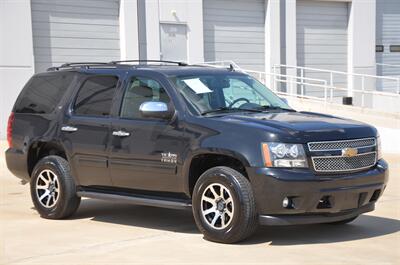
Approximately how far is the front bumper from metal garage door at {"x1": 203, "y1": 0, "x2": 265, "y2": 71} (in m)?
15.5

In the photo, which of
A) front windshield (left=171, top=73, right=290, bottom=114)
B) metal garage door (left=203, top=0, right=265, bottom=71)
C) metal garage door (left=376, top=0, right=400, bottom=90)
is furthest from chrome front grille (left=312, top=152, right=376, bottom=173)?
metal garage door (left=376, top=0, right=400, bottom=90)

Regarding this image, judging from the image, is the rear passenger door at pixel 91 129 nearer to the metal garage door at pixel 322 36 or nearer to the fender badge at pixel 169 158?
the fender badge at pixel 169 158

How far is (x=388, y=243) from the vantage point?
7.12 meters

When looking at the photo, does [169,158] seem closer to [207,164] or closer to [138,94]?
[207,164]

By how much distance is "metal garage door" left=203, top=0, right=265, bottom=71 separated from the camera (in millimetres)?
22281

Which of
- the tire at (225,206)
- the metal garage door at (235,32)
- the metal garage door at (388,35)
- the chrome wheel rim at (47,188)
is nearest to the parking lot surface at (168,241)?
the tire at (225,206)

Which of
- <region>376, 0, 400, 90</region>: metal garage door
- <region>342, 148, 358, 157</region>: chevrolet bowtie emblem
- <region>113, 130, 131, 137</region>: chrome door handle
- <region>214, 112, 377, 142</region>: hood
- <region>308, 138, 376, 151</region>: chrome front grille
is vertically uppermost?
<region>376, 0, 400, 90</region>: metal garage door

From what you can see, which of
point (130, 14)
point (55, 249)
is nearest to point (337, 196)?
point (55, 249)

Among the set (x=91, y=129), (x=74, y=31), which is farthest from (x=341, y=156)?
(x=74, y=31)

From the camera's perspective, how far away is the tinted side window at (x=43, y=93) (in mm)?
8930

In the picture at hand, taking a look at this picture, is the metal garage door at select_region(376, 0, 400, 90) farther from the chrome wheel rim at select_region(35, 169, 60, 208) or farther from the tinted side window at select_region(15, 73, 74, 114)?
the chrome wheel rim at select_region(35, 169, 60, 208)

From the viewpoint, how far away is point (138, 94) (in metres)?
8.12

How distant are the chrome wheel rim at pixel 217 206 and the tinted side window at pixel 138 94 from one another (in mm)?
1296

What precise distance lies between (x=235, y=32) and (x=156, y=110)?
617 inches
